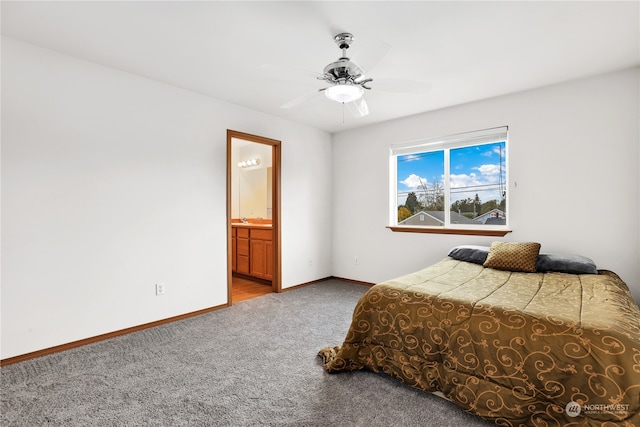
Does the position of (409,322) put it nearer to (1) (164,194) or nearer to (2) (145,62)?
(1) (164,194)

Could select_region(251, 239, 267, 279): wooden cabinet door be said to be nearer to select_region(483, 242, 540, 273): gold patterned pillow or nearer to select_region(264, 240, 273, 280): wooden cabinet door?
select_region(264, 240, 273, 280): wooden cabinet door

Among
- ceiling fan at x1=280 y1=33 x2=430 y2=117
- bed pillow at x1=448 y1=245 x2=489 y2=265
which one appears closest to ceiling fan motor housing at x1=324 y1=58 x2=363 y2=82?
ceiling fan at x1=280 y1=33 x2=430 y2=117

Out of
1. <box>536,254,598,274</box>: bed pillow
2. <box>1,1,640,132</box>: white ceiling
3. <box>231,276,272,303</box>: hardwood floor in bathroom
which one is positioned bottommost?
<box>231,276,272,303</box>: hardwood floor in bathroom

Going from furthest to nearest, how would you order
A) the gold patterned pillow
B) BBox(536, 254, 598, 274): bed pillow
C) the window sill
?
1. the window sill
2. the gold patterned pillow
3. BBox(536, 254, 598, 274): bed pillow

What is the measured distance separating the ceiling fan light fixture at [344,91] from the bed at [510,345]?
1387 mm

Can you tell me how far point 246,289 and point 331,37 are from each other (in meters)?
3.46

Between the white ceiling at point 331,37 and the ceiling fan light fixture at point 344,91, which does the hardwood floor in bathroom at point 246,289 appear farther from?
the ceiling fan light fixture at point 344,91

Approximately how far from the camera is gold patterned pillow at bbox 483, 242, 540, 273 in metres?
2.78

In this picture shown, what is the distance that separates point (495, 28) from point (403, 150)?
2205 mm

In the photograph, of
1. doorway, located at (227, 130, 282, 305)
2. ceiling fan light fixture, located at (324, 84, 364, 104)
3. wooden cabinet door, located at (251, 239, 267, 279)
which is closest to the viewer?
ceiling fan light fixture, located at (324, 84, 364, 104)

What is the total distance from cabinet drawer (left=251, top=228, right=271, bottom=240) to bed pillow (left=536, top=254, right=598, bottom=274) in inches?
131

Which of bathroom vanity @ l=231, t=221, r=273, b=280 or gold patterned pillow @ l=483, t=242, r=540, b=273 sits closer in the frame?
gold patterned pillow @ l=483, t=242, r=540, b=273

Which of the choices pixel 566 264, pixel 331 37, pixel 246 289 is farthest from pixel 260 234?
pixel 566 264

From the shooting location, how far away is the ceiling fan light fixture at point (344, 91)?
7.14ft
